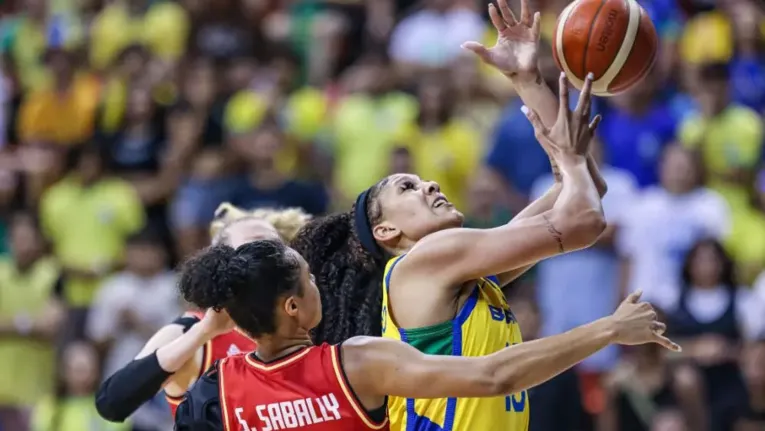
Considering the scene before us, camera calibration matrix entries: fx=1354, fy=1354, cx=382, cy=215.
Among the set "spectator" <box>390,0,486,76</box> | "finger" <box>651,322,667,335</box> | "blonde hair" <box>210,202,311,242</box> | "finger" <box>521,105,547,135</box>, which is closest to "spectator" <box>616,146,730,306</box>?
"spectator" <box>390,0,486,76</box>

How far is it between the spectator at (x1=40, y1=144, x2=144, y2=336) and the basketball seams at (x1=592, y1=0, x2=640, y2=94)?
20.9 feet

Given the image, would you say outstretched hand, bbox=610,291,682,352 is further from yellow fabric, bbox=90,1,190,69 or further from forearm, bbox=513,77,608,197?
yellow fabric, bbox=90,1,190,69

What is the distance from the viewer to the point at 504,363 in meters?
3.67

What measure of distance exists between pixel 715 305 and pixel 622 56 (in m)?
4.00

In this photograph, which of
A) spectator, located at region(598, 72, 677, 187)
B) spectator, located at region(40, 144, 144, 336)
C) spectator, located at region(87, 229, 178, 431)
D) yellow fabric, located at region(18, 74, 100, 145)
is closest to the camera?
spectator, located at region(598, 72, 677, 187)

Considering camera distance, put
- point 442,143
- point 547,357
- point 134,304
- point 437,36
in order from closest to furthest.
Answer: point 547,357 < point 134,304 < point 442,143 < point 437,36

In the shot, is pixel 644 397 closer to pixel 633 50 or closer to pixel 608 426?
pixel 608 426

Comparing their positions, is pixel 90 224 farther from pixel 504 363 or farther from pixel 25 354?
pixel 504 363

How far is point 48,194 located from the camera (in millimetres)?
11055

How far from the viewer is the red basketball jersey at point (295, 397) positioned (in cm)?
380

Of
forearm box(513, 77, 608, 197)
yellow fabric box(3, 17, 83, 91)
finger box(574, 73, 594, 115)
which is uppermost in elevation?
finger box(574, 73, 594, 115)

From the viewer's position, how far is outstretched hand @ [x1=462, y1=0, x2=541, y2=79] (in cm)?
463

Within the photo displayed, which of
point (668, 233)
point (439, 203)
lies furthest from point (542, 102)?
point (668, 233)

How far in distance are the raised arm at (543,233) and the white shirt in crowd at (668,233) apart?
4.73m
